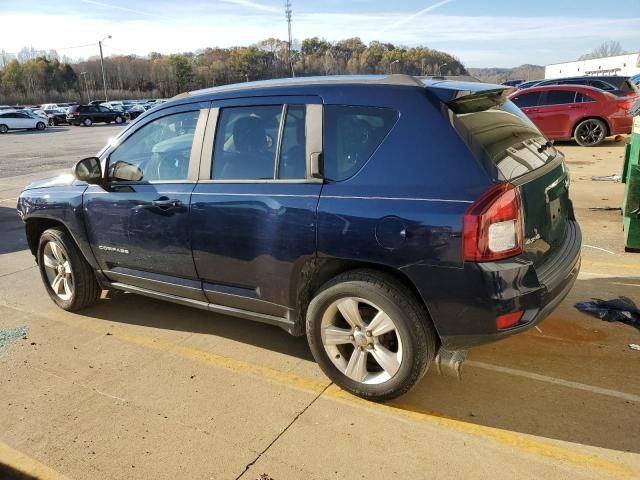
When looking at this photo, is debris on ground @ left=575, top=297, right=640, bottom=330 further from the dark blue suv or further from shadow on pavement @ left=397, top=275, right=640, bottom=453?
the dark blue suv

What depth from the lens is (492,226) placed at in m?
2.56

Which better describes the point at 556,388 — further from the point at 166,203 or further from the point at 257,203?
the point at 166,203

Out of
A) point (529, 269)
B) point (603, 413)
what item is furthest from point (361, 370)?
point (603, 413)

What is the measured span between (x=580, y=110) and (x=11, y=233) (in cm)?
1334

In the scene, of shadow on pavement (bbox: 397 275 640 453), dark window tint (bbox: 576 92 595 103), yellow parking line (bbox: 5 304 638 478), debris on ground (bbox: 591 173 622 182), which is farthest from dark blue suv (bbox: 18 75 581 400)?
dark window tint (bbox: 576 92 595 103)

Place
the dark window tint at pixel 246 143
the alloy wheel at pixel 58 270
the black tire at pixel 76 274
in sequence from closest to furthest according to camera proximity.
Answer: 1. the dark window tint at pixel 246 143
2. the black tire at pixel 76 274
3. the alloy wheel at pixel 58 270

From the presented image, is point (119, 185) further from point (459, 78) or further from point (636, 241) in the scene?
point (636, 241)

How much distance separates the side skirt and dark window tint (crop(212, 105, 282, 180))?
0.90 meters

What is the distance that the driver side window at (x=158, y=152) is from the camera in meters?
3.72

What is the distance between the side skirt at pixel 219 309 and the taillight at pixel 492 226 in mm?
1309

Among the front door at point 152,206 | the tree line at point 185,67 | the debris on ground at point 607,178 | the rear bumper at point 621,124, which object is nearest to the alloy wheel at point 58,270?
the front door at point 152,206

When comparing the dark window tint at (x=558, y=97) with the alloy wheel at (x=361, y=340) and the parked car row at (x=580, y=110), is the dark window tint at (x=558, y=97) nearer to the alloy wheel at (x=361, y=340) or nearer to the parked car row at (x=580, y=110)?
the parked car row at (x=580, y=110)

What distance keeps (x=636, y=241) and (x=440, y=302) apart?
2981 millimetres

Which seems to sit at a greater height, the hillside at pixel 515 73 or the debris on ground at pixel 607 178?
the hillside at pixel 515 73
